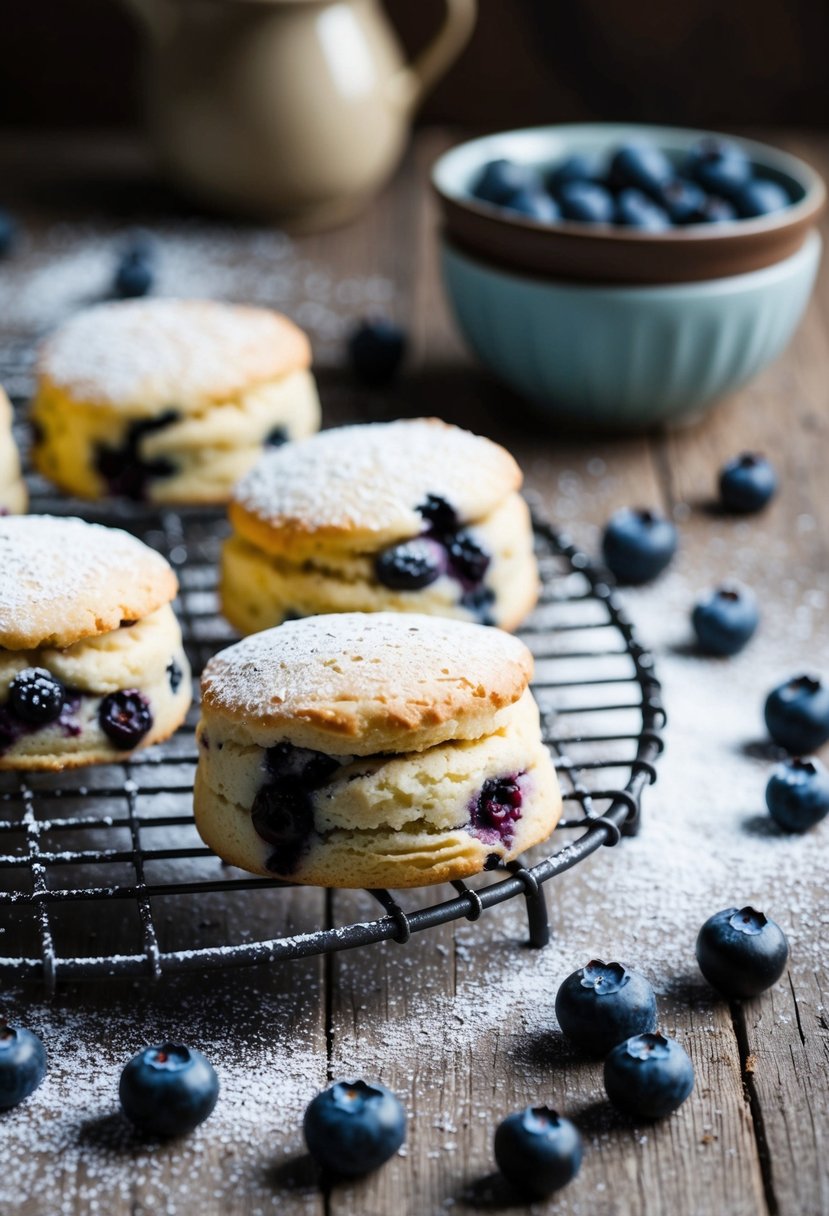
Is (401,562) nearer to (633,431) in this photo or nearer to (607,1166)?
(607,1166)

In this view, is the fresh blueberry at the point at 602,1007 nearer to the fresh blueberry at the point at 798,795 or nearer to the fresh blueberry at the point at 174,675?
the fresh blueberry at the point at 798,795

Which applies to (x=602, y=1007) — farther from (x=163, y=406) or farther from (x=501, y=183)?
(x=501, y=183)

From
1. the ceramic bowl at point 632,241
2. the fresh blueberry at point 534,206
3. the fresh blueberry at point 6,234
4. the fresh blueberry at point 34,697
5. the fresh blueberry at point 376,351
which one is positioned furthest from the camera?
the fresh blueberry at point 6,234

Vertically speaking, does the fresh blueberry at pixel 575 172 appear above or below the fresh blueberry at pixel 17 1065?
above

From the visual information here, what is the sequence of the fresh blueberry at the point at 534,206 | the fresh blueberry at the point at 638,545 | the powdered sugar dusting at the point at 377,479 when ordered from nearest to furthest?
the powdered sugar dusting at the point at 377,479 < the fresh blueberry at the point at 638,545 < the fresh blueberry at the point at 534,206

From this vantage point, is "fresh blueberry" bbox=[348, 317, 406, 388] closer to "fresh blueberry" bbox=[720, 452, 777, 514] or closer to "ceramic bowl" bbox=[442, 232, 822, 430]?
"ceramic bowl" bbox=[442, 232, 822, 430]

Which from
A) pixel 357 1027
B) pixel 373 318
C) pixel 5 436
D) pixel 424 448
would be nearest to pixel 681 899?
pixel 357 1027

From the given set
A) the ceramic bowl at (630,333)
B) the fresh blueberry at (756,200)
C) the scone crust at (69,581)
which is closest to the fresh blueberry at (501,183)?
the ceramic bowl at (630,333)

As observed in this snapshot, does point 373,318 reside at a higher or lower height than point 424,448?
lower

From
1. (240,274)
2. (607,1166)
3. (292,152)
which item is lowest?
(240,274)
